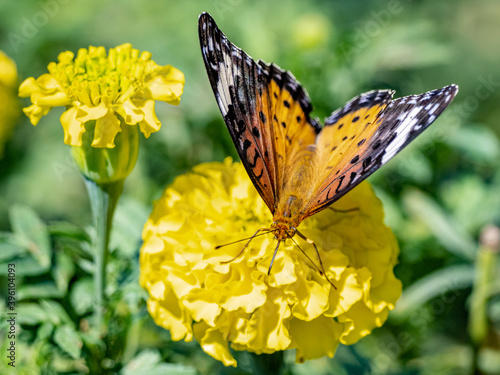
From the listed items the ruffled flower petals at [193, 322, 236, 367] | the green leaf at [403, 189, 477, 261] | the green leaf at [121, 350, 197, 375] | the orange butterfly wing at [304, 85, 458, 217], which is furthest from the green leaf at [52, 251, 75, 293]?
the green leaf at [403, 189, 477, 261]

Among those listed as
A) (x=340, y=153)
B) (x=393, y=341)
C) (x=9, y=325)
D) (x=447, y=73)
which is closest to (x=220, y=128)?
(x=340, y=153)

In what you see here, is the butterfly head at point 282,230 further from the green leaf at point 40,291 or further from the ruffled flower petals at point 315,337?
the green leaf at point 40,291

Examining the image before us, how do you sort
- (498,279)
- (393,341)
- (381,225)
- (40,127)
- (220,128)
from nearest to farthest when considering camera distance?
1. (381,225)
2. (498,279)
3. (393,341)
4. (220,128)
5. (40,127)

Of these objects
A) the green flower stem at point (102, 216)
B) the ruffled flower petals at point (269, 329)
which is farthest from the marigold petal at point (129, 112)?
the ruffled flower petals at point (269, 329)

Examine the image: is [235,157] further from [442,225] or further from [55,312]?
[55,312]

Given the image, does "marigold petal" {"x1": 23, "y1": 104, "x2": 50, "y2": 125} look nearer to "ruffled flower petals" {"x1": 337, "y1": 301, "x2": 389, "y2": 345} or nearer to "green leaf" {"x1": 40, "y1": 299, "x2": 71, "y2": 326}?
"green leaf" {"x1": 40, "y1": 299, "x2": 71, "y2": 326}

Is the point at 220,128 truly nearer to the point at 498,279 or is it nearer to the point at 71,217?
the point at 71,217
